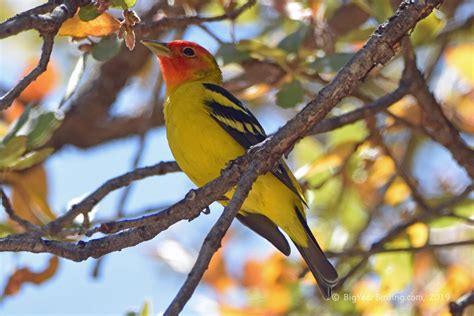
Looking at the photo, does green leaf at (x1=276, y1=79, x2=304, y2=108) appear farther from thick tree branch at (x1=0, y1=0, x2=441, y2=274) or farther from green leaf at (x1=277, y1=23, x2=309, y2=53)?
thick tree branch at (x1=0, y1=0, x2=441, y2=274)

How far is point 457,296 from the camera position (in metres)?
4.73

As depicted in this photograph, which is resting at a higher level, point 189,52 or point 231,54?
point 189,52

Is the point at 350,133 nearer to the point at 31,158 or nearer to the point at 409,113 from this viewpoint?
the point at 409,113

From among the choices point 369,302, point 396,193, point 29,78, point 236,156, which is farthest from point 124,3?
point 396,193

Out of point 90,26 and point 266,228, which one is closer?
point 90,26

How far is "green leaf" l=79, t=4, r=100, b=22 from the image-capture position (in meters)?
3.26

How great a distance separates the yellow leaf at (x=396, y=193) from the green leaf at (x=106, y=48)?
7.05 ft

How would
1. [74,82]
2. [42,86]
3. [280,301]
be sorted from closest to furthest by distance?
[74,82], [280,301], [42,86]

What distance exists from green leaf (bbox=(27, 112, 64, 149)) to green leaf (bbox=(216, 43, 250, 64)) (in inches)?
36.5

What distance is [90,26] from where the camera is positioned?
3547 millimetres

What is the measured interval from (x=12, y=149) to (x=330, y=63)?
1625 millimetres

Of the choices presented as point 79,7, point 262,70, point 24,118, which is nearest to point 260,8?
point 262,70

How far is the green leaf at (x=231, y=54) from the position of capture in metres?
4.36

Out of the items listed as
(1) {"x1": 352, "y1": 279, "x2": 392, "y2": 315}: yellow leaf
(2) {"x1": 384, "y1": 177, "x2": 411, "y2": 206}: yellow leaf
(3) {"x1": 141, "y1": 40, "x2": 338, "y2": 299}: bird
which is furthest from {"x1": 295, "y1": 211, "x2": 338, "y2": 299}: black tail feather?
(2) {"x1": 384, "y1": 177, "x2": 411, "y2": 206}: yellow leaf
